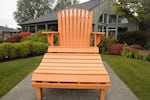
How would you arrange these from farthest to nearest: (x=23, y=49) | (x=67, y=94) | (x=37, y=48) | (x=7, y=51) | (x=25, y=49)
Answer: (x=37, y=48) → (x=25, y=49) → (x=23, y=49) → (x=7, y=51) → (x=67, y=94)

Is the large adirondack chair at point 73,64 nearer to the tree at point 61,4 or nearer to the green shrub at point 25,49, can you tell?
the green shrub at point 25,49

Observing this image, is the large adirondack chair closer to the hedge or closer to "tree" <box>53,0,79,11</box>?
the hedge

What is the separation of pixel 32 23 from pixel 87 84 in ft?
83.9

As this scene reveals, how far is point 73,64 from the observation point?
3.77m

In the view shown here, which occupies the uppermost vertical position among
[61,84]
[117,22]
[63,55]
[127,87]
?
[117,22]

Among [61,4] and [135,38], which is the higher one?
[61,4]

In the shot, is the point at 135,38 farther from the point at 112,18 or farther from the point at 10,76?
the point at 10,76

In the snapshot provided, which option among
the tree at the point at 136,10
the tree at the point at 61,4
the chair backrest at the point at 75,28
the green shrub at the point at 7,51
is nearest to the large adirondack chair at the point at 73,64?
the chair backrest at the point at 75,28

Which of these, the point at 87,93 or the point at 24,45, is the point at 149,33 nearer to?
the point at 24,45

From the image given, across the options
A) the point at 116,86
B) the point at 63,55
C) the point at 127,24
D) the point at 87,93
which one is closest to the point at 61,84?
the point at 87,93

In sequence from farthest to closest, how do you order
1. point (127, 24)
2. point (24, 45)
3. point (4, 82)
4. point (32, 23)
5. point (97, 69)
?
point (32, 23) → point (127, 24) → point (24, 45) → point (4, 82) → point (97, 69)

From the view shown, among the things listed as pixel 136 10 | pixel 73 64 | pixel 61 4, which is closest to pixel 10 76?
pixel 73 64

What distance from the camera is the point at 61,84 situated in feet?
10.6

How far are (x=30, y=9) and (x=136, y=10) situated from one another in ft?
90.3
